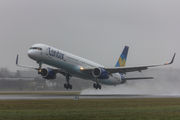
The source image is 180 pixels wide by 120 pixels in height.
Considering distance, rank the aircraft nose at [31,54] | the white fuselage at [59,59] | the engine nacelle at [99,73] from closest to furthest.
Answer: the aircraft nose at [31,54]
the white fuselage at [59,59]
the engine nacelle at [99,73]

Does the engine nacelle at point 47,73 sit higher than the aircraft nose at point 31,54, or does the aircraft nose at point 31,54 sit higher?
the aircraft nose at point 31,54

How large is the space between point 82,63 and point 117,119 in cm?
2979

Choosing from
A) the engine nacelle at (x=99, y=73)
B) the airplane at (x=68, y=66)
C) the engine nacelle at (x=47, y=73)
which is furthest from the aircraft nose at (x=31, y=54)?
the engine nacelle at (x=99, y=73)

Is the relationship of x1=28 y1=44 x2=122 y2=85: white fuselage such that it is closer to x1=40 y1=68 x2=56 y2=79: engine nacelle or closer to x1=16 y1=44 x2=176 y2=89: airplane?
x1=16 y1=44 x2=176 y2=89: airplane

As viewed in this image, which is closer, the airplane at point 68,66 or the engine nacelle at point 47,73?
the airplane at point 68,66

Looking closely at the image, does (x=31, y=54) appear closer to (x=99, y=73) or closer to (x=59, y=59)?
(x=59, y=59)

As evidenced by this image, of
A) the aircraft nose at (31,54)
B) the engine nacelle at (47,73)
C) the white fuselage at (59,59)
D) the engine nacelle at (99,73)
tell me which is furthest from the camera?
the engine nacelle at (47,73)

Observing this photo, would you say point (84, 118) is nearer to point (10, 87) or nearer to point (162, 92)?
point (162, 92)

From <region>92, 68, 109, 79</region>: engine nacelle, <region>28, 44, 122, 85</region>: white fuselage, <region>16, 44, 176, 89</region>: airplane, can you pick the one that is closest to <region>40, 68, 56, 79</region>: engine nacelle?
<region>16, 44, 176, 89</region>: airplane

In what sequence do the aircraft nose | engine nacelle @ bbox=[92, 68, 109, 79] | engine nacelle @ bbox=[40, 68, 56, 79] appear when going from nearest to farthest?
the aircraft nose → engine nacelle @ bbox=[92, 68, 109, 79] → engine nacelle @ bbox=[40, 68, 56, 79]

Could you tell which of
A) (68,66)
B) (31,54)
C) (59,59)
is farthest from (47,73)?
(31,54)

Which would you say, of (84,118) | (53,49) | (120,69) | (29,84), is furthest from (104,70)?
(29,84)

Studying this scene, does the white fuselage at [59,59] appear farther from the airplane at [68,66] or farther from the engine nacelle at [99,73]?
the engine nacelle at [99,73]

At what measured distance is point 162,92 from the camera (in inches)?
2116
